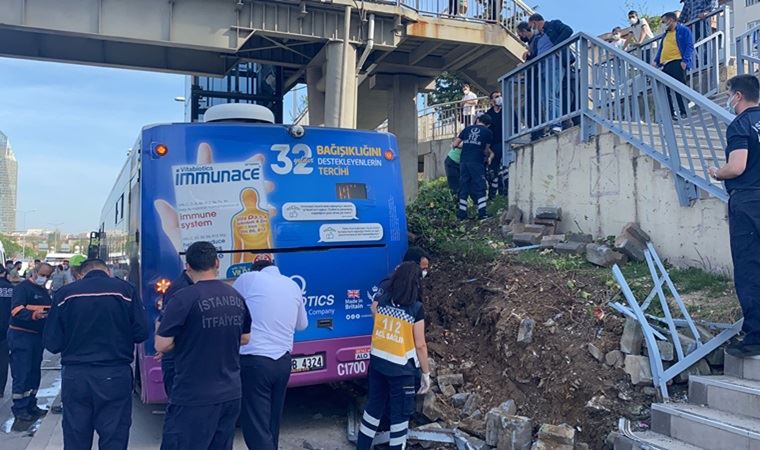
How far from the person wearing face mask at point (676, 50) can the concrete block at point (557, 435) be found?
22.6 ft

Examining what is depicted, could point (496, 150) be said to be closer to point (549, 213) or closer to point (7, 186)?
point (549, 213)

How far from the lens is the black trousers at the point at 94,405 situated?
4.49m

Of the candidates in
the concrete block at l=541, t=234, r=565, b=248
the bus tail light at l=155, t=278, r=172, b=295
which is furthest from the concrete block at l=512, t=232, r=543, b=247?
the bus tail light at l=155, t=278, r=172, b=295

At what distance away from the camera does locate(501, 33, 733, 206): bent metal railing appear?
593cm

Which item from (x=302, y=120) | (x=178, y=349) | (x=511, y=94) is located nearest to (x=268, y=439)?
(x=178, y=349)

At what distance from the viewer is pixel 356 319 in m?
6.11

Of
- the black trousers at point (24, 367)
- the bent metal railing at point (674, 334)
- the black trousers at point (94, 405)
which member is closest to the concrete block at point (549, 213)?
the bent metal railing at point (674, 334)

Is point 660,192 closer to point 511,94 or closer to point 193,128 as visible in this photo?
point 511,94

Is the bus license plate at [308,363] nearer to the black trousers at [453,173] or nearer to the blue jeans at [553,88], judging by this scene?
the blue jeans at [553,88]

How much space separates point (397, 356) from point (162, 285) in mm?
2206

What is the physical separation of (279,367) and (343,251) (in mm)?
1622

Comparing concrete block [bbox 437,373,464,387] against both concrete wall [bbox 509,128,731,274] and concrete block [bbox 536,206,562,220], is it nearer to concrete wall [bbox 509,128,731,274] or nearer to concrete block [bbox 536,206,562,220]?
concrete wall [bbox 509,128,731,274]

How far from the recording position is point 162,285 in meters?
5.50

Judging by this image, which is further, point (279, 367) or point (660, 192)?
point (660, 192)
